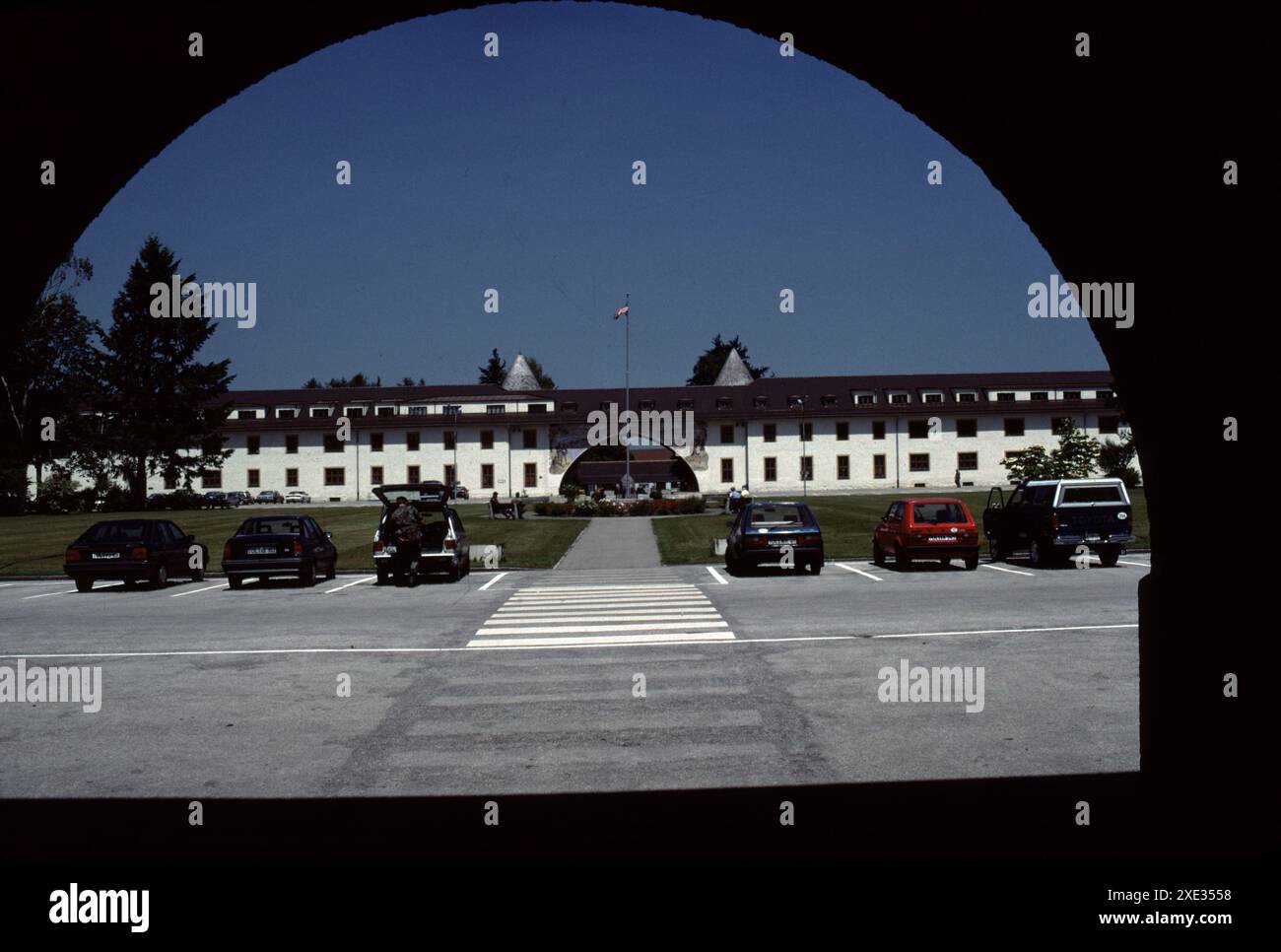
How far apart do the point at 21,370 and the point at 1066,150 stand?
73500 millimetres

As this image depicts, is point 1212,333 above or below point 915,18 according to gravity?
below

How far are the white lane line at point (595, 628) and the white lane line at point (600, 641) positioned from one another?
24.0 inches

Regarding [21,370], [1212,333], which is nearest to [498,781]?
[1212,333]

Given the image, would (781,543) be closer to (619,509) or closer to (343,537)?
(343,537)

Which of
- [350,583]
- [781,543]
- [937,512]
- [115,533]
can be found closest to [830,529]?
[937,512]

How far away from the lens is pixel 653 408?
82.8m

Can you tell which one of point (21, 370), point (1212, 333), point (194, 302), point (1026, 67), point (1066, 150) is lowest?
point (1212, 333)

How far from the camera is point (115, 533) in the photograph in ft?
73.3

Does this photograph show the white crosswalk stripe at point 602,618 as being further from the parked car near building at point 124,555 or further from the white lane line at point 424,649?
the parked car near building at point 124,555

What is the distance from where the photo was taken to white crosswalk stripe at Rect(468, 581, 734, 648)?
1295 centimetres

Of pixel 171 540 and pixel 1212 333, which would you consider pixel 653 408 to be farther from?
pixel 1212 333

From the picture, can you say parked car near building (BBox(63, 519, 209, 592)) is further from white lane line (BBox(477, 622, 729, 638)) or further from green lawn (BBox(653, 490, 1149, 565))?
green lawn (BBox(653, 490, 1149, 565))

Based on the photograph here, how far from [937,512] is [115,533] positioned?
61.5ft

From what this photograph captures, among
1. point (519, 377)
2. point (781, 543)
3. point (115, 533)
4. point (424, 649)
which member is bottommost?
point (424, 649)
